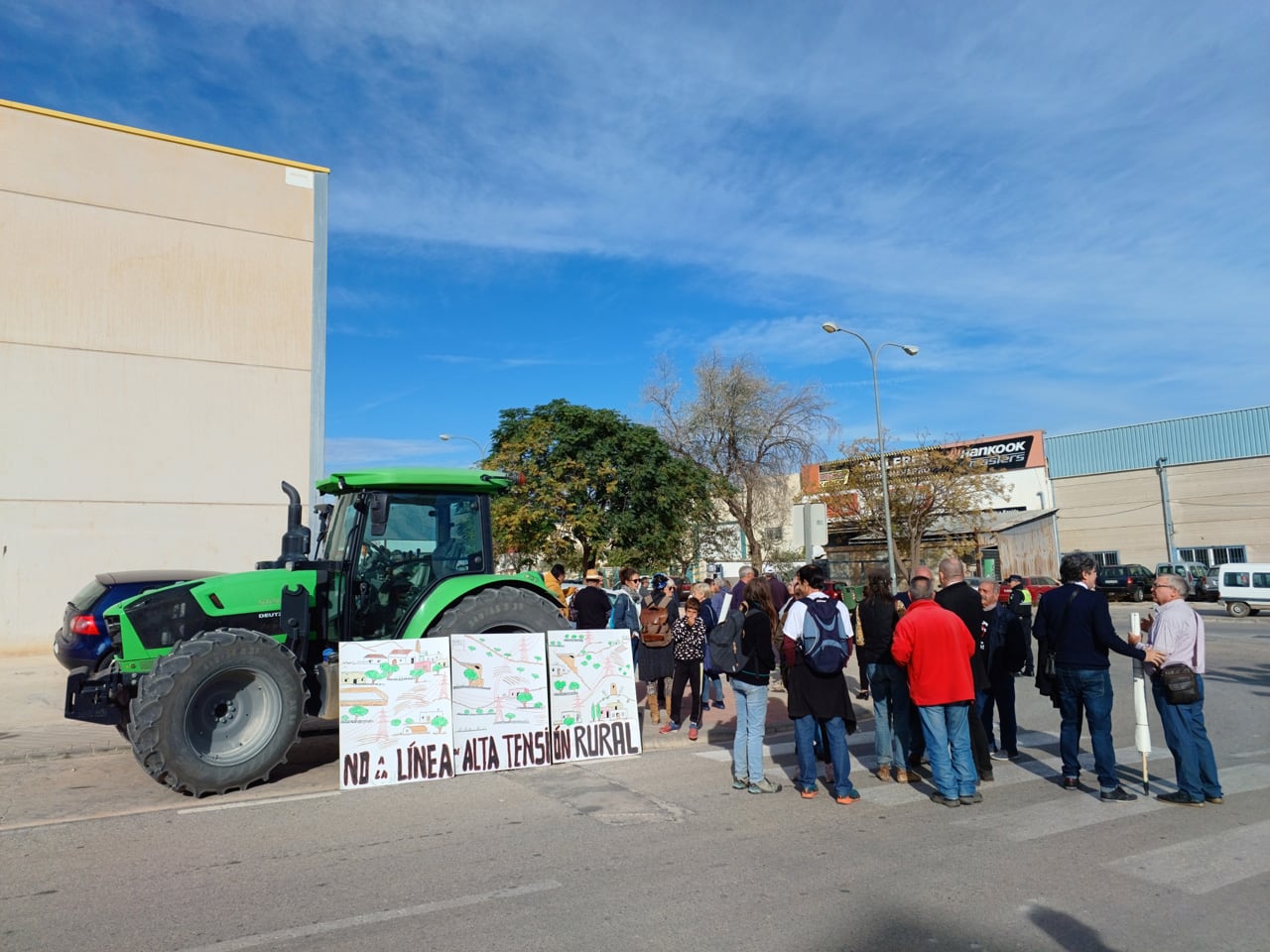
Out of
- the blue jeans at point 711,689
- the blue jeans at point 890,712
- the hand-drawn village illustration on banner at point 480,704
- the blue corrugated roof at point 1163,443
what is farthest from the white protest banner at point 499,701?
the blue corrugated roof at point 1163,443

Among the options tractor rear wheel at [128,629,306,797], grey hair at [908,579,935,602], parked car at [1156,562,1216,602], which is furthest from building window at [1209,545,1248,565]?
tractor rear wheel at [128,629,306,797]

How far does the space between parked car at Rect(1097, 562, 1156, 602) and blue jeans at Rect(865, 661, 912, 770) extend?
3123 centimetres

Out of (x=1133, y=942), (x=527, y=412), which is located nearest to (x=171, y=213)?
(x=527, y=412)

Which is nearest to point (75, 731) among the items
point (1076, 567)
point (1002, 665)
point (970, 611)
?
point (970, 611)

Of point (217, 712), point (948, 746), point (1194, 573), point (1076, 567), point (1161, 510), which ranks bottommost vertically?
point (948, 746)

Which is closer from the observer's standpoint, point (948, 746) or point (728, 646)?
point (948, 746)

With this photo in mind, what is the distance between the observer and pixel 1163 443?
46.3 m

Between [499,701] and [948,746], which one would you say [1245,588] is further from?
[499,701]

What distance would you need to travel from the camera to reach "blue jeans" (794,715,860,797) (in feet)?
23.2

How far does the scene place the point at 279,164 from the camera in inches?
885

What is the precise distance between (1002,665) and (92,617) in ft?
35.8

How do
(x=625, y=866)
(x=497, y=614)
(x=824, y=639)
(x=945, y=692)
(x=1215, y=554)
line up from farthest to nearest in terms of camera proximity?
(x=1215, y=554)
(x=497, y=614)
(x=824, y=639)
(x=945, y=692)
(x=625, y=866)

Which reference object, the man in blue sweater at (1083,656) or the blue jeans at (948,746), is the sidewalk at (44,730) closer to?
the blue jeans at (948,746)

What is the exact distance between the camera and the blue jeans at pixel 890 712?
25.1 ft
